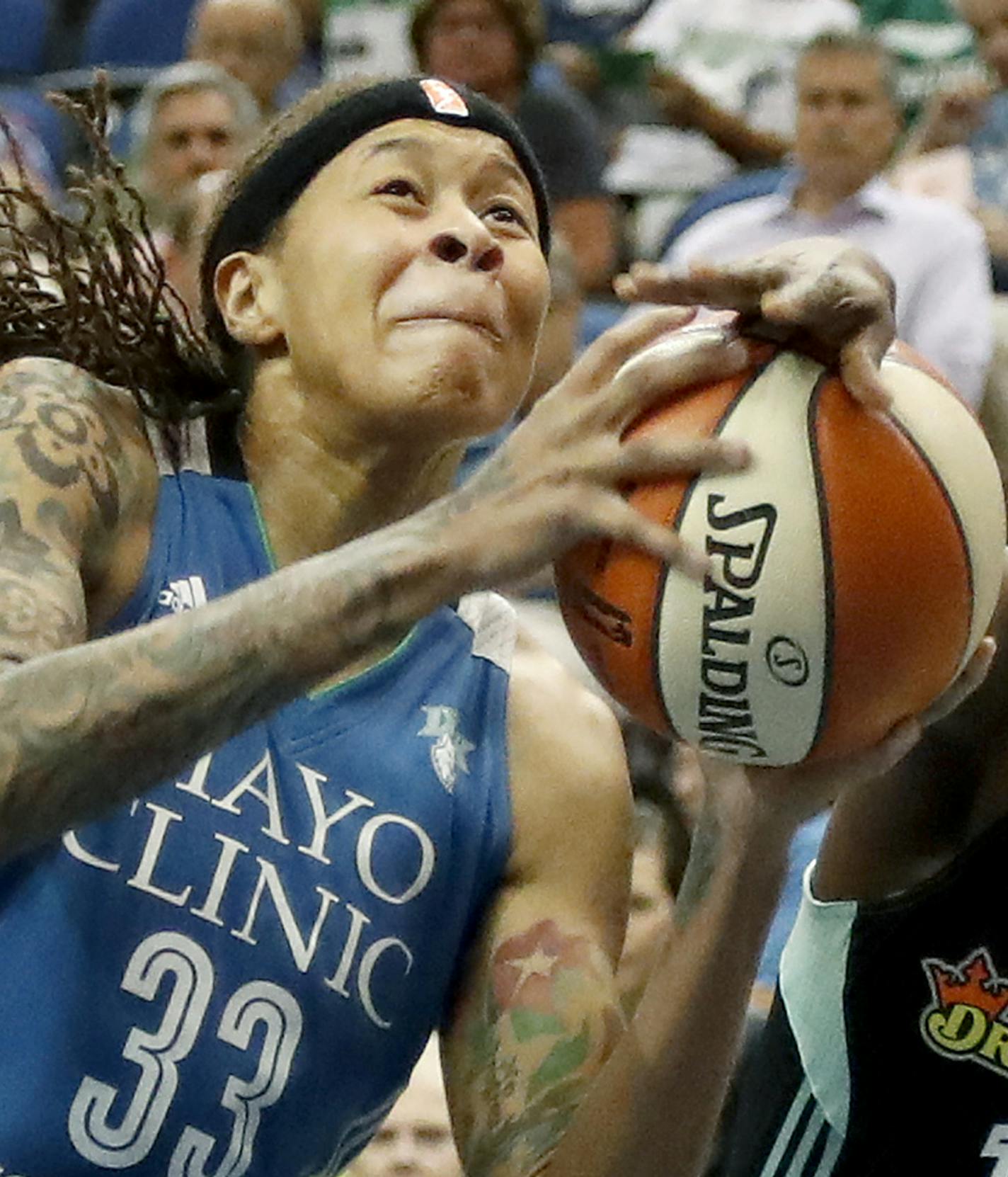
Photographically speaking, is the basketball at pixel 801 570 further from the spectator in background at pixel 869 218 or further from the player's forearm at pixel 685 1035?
the spectator in background at pixel 869 218

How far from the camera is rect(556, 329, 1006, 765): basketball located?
193cm

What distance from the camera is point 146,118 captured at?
5809 millimetres

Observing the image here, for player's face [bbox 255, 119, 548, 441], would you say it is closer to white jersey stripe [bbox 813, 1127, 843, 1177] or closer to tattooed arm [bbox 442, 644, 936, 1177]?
tattooed arm [bbox 442, 644, 936, 1177]

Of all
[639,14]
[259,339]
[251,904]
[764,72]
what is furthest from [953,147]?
[251,904]

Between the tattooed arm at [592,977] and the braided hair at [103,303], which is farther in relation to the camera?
the braided hair at [103,303]

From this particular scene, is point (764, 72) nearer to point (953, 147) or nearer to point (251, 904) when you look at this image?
point (953, 147)

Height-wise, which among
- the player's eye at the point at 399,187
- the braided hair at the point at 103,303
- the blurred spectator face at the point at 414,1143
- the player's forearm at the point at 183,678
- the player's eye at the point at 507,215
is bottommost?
the blurred spectator face at the point at 414,1143

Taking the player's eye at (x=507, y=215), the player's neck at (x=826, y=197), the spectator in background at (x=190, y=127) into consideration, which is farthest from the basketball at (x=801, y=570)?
the spectator in background at (x=190, y=127)

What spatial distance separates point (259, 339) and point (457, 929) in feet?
2.27

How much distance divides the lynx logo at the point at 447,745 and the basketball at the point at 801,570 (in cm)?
40

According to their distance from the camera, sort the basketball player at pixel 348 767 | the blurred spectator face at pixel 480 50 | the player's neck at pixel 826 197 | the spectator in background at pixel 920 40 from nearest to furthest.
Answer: the basketball player at pixel 348 767
the player's neck at pixel 826 197
the blurred spectator face at pixel 480 50
the spectator in background at pixel 920 40

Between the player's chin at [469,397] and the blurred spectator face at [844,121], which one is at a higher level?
the blurred spectator face at [844,121]

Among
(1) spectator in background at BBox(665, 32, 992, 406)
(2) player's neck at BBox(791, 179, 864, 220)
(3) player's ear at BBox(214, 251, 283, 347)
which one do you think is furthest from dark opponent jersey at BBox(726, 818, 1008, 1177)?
(2) player's neck at BBox(791, 179, 864, 220)

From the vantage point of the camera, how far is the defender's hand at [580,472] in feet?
6.18
